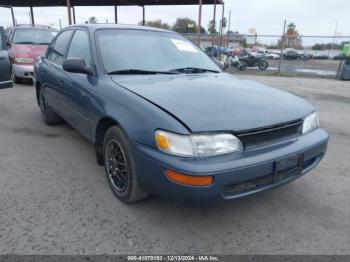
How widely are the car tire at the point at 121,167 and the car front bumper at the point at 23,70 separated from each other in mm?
6903

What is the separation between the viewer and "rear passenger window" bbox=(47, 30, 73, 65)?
402 centimetres

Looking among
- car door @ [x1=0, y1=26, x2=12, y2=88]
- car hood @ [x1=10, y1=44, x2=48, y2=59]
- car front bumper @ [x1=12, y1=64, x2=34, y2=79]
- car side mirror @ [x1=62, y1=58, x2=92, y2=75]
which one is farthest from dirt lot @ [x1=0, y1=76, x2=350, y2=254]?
car hood @ [x1=10, y1=44, x2=48, y2=59]

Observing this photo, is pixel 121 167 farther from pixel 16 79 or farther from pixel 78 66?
pixel 16 79

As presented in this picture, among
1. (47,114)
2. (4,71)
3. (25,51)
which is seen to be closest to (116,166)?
(47,114)

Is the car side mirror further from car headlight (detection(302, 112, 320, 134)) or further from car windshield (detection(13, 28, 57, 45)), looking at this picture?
car windshield (detection(13, 28, 57, 45))

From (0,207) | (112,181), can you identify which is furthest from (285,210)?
(0,207)

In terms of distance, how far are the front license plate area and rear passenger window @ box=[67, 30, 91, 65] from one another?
2170 millimetres

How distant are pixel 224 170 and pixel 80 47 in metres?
2.44

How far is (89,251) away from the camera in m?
2.12

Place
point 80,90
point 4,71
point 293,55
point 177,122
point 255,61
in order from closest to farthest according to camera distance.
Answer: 1. point 177,122
2. point 80,90
3. point 4,71
4. point 255,61
5. point 293,55

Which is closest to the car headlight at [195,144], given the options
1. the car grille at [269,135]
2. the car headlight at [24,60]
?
the car grille at [269,135]

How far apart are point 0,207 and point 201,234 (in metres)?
1.78

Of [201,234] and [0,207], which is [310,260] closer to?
[201,234]

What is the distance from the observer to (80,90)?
10.5 ft
